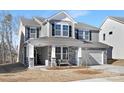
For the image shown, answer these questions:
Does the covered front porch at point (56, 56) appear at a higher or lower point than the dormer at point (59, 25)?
lower

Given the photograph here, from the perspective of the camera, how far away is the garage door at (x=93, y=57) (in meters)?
29.5

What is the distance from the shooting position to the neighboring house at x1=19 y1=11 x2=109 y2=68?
1021 inches

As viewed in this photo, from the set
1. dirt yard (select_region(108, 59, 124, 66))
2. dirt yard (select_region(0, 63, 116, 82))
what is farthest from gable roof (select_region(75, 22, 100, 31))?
dirt yard (select_region(0, 63, 116, 82))

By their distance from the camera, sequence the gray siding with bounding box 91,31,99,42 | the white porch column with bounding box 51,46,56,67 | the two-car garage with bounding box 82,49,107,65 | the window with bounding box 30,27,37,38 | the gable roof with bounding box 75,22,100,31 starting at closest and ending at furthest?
the white porch column with bounding box 51,46,56,67
the window with bounding box 30,27,37,38
the two-car garage with bounding box 82,49,107,65
the gable roof with bounding box 75,22,100,31
the gray siding with bounding box 91,31,99,42

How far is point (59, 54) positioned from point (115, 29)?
31.2 feet

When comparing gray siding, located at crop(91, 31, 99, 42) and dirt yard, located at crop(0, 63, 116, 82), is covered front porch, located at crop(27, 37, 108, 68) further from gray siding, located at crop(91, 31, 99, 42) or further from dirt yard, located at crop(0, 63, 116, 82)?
dirt yard, located at crop(0, 63, 116, 82)

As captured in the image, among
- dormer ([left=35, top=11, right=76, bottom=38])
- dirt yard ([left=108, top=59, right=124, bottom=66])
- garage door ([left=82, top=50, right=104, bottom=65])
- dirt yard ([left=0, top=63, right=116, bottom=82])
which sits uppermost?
dormer ([left=35, top=11, right=76, bottom=38])

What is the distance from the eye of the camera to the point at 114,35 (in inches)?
1278

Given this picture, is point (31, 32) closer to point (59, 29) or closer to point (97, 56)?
point (59, 29)

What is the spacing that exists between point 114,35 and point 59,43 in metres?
9.66

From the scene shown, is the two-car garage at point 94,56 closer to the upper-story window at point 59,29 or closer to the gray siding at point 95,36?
the gray siding at point 95,36

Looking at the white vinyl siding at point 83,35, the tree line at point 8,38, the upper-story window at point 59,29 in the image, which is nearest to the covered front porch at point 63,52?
the upper-story window at point 59,29

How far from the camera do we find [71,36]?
2869 centimetres
